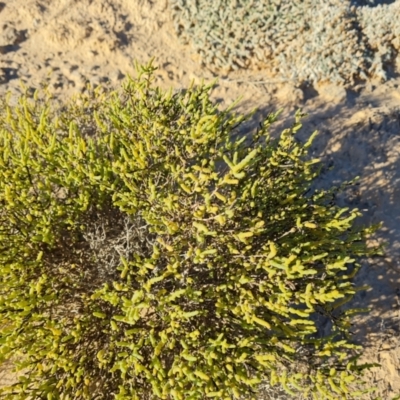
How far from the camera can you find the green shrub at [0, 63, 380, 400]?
3689mm

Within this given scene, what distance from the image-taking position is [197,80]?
880cm

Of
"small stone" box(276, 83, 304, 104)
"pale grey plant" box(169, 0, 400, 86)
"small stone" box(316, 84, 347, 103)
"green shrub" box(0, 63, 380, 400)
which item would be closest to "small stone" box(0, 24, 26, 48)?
"pale grey plant" box(169, 0, 400, 86)

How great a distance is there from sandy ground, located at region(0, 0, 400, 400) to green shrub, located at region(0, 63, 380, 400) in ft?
8.70

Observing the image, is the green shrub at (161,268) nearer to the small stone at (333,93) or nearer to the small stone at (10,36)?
the small stone at (333,93)

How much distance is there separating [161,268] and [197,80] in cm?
544

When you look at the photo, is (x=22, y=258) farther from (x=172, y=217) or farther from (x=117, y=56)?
(x=117, y=56)

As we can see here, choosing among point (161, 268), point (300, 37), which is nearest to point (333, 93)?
point (300, 37)

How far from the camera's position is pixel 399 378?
5605 millimetres

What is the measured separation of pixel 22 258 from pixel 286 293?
8.70ft

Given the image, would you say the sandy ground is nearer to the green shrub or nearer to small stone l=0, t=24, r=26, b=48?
small stone l=0, t=24, r=26, b=48

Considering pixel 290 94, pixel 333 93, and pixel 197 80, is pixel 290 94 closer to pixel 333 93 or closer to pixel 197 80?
pixel 333 93

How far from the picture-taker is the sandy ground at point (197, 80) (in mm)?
7129

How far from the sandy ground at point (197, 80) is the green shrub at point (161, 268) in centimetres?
265

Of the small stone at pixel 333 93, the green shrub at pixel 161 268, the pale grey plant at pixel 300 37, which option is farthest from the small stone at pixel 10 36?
the small stone at pixel 333 93
